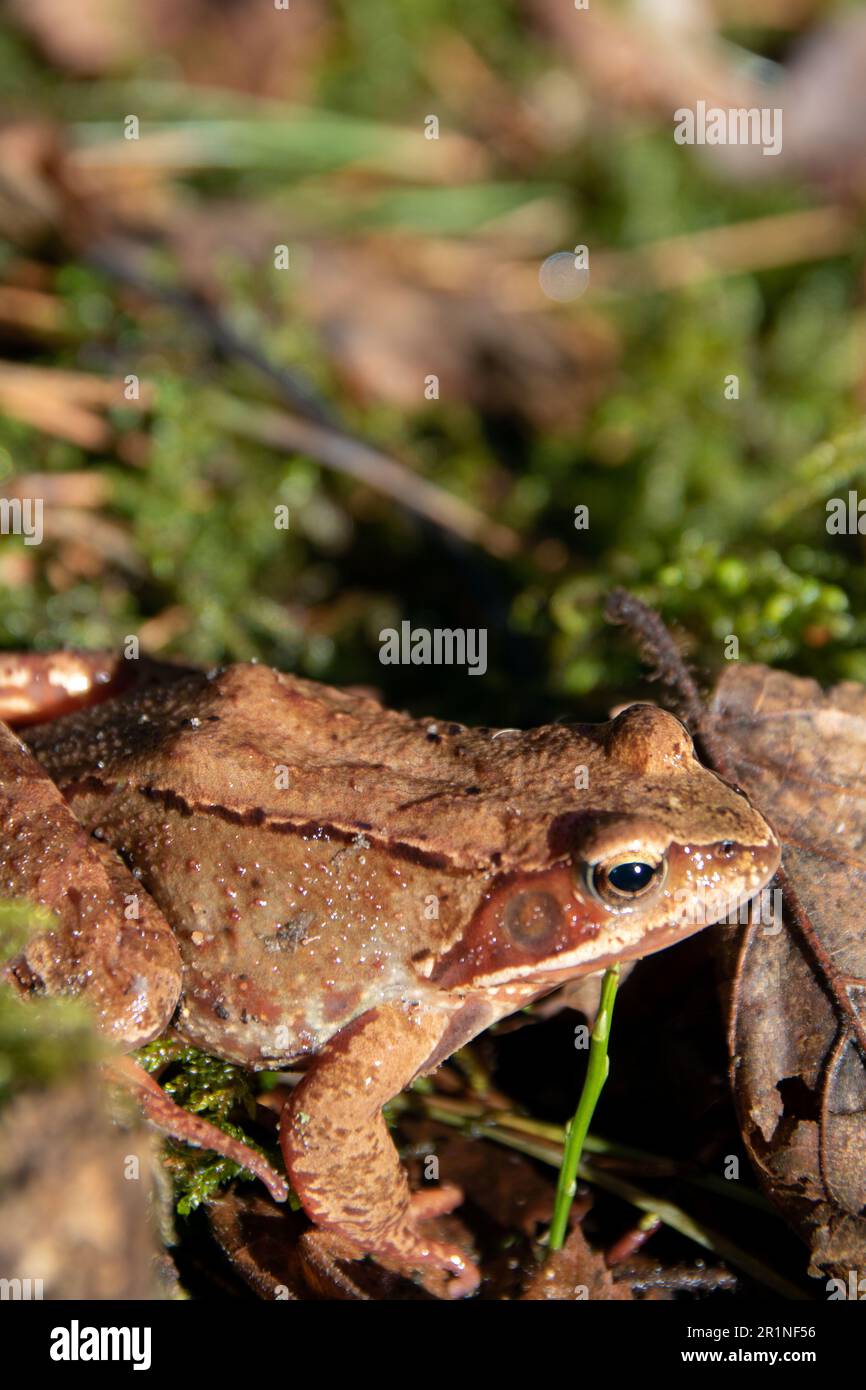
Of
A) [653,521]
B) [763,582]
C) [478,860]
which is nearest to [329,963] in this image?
[478,860]

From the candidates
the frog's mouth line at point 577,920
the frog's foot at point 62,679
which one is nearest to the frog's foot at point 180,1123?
the frog's mouth line at point 577,920

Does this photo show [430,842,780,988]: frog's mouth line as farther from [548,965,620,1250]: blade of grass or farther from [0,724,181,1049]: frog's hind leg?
[0,724,181,1049]: frog's hind leg

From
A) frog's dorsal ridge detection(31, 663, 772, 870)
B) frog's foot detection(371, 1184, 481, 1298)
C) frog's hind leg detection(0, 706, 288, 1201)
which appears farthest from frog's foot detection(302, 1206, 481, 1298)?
frog's dorsal ridge detection(31, 663, 772, 870)

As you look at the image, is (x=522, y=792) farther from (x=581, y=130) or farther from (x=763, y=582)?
(x=581, y=130)

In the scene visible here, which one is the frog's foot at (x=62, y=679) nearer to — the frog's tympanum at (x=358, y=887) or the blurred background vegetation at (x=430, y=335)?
the frog's tympanum at (x=358, y=887)

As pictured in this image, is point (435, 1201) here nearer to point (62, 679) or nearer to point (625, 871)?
point (625, 871)

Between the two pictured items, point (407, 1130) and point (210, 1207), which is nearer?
point (210, 1207)
